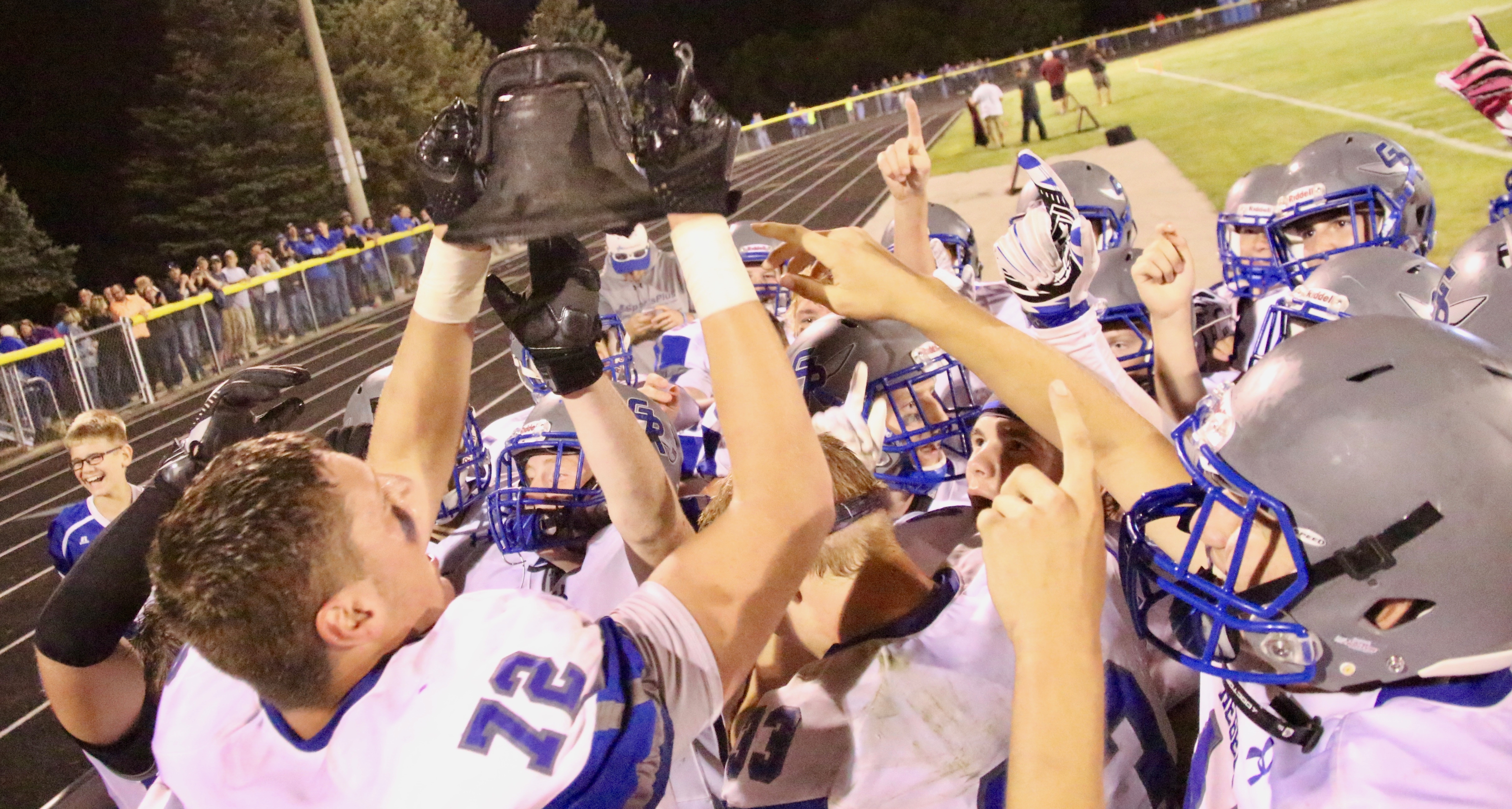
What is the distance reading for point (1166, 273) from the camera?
3160mm

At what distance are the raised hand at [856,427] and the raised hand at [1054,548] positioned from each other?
1269 mm

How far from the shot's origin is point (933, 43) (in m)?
75.4

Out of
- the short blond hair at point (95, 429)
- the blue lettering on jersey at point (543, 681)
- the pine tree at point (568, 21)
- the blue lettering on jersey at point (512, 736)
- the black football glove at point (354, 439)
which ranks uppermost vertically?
the pine tree at point (568, 21)

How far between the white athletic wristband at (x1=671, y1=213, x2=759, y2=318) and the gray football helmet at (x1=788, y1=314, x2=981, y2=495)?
5.52 feet

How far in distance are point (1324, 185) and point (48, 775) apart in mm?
7991

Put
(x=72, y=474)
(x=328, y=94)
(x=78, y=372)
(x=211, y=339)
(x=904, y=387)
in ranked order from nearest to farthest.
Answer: (x=904, y=387)
(x=72, y=474)
(x=78, y=372)
(x=211, y=339)
(x=328, y=94)

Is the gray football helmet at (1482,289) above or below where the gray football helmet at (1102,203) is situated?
below

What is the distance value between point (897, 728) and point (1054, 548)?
2.70 ft

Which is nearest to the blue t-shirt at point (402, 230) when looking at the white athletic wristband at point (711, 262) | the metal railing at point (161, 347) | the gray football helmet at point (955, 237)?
the metal railing at point (161, 347)

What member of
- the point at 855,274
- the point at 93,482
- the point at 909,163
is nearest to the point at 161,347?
the point at 93,482

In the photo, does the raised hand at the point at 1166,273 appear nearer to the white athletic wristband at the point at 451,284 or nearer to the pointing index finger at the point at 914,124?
the pointing index finger at the point at 914,124

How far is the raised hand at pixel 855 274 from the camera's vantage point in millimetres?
2076

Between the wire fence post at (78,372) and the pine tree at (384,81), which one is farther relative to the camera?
the pine tree at (384,81)

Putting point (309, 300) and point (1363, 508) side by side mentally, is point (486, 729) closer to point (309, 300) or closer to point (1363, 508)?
point (1363, 508)
